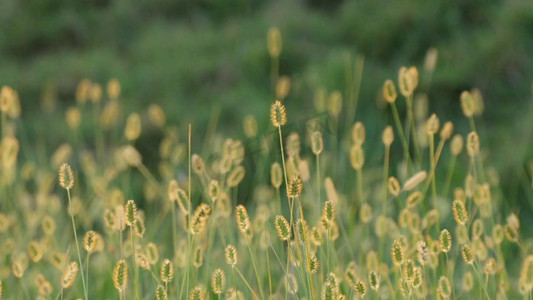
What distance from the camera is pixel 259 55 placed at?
362cm

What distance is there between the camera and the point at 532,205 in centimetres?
244

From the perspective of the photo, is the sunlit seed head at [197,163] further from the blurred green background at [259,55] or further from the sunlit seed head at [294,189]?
the blurred green background at [259,55]

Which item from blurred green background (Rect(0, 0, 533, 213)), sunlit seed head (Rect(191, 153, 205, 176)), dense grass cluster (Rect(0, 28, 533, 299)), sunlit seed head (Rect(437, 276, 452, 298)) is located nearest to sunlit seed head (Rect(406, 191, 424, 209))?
dense grass cluster (Rect(0, 28, 533, 299))

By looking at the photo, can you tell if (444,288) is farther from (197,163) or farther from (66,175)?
(66,175)

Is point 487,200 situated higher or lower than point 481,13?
lower

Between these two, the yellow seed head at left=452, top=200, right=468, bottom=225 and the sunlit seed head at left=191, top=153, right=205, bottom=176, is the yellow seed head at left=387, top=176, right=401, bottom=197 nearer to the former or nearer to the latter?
the yellow seed head at left=452, top=200, right=468, bottom=225

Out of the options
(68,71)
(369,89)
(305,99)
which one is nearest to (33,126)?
(68,71)

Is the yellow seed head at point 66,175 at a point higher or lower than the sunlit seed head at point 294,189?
higher

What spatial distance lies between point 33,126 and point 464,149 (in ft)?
6.62

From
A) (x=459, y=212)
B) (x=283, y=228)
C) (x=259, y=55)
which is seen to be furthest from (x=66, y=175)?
(x=259, y=55)

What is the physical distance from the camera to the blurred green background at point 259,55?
3.27m

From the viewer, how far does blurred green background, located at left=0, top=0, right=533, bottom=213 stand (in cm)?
327

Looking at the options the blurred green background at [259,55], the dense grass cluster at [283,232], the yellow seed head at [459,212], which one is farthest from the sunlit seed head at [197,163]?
the blurred green background at [259,55]

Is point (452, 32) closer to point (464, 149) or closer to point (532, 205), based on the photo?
point (464, 149)
